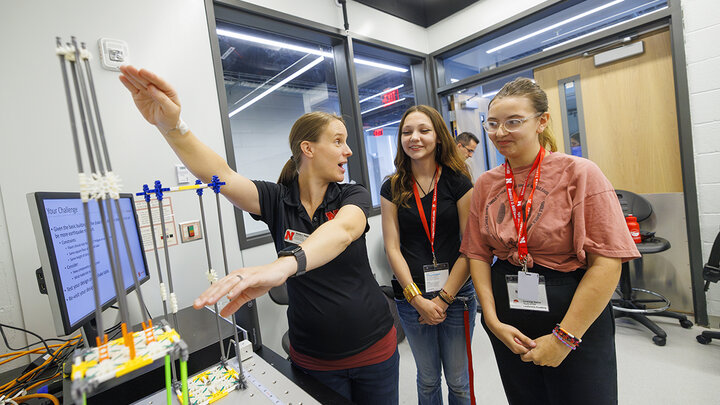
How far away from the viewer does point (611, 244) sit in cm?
97

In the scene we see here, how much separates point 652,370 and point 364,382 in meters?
2.07

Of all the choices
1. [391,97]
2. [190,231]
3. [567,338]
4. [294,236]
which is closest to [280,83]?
[391,97]

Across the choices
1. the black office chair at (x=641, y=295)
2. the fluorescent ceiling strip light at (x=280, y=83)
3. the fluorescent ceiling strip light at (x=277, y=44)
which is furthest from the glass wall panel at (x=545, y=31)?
the fluorescent ceiling strip light at (x=280, y=83)

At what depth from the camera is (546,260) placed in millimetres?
1067

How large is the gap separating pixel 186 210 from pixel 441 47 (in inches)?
124

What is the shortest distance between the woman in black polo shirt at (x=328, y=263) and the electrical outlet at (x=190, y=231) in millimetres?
997

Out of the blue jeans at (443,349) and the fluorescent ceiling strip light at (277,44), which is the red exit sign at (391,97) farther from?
the blue jeans at (443,349)

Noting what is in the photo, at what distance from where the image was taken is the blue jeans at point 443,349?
1.43m

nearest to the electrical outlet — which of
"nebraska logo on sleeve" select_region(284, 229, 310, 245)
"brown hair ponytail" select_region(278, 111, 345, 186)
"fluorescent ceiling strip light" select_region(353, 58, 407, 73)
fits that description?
"brown hair ponytail" select_region(278, 111, 345, 186)

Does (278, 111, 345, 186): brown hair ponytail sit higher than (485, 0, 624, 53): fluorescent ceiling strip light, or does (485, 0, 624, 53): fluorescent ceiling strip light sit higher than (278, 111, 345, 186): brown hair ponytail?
(485, 0, 624, 53): fluorescent ceiling strip light

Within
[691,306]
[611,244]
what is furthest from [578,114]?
[611,244]

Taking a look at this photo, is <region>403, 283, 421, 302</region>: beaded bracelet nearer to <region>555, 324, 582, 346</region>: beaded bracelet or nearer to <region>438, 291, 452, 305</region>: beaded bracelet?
<region>438, 291, 452, 305</region>: beaded bracelet

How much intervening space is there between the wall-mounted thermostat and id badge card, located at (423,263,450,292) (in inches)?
75.5

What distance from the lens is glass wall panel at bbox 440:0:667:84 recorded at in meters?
2.73
